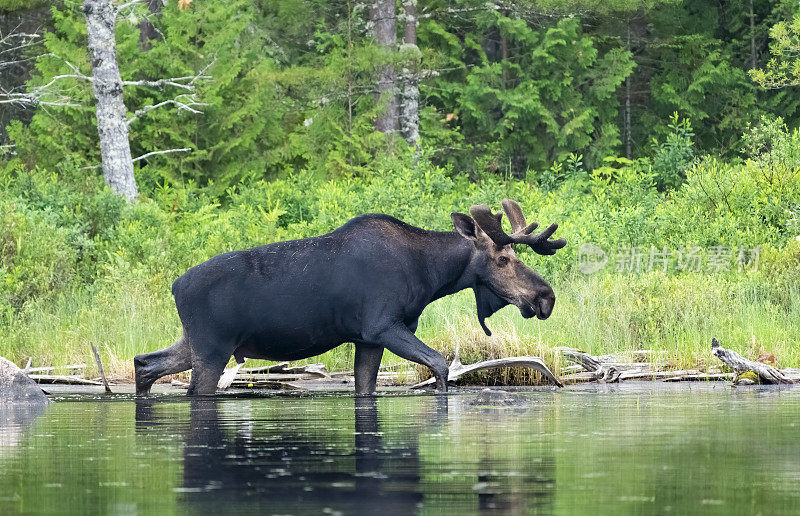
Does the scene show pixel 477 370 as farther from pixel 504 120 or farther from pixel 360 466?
pixel 504 120

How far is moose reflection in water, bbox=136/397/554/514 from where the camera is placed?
19.9 feet

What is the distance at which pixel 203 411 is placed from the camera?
10945 millimetres

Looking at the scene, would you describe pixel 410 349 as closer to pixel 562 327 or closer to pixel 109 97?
pixel 562 327

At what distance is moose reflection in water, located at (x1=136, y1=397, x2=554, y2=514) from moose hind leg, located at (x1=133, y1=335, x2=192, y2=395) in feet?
8.08

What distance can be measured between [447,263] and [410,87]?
741 inches

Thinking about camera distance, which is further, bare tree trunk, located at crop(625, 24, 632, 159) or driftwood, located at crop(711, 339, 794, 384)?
bare tree trunk, located at crop(625, 24, 632, 159)

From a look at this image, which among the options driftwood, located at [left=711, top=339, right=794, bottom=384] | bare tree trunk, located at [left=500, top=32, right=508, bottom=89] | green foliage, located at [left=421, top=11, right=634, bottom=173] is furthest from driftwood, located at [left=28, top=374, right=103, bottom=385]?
bare tree trunk, located at [left=500, top=32, right=508, bottom=89]

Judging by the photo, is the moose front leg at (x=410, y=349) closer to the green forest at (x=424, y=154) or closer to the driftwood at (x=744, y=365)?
the green forest at (x=424, y=154)

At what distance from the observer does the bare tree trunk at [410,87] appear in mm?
30844

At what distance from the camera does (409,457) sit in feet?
25.0

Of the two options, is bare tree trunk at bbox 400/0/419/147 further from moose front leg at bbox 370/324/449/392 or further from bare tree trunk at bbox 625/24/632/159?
moose front leg at bbox 370/324/449/392

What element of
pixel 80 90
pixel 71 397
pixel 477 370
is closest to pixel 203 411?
pixel 71 397

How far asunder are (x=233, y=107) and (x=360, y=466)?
2371 cm

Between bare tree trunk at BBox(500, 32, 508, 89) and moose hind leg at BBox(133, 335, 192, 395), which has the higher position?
bare tree trunk at BBox(500, 32, 508, 89)
